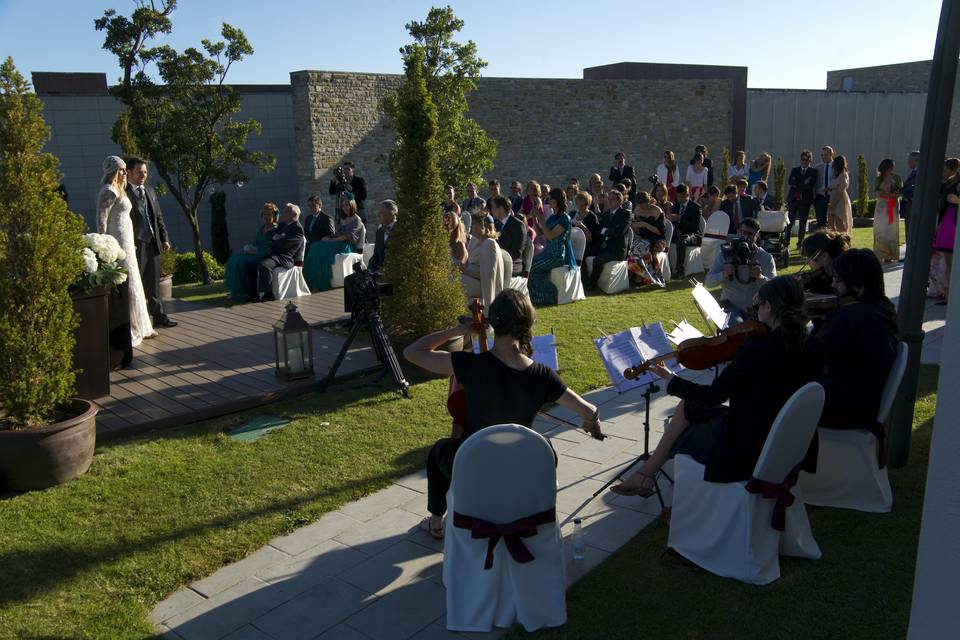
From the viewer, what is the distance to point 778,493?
3662 millimetres

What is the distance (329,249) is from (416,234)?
15.4 feet

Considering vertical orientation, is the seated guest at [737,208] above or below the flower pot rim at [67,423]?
above

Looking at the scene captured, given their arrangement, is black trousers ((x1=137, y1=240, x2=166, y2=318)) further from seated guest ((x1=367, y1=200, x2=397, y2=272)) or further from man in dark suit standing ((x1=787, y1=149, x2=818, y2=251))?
man in dark suit standing ((x1=787, y1=149, x2=818, y2=251))

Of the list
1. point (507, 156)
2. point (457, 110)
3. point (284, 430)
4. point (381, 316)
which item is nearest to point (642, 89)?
point (507, 156)

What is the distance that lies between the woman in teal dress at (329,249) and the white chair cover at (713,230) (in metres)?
5.72

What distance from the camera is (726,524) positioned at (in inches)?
149

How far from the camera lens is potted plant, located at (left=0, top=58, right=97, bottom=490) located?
4.55 m

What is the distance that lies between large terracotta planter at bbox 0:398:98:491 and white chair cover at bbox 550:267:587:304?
6797 mm

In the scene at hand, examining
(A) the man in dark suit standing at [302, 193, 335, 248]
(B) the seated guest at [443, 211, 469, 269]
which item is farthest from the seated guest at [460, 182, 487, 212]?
(B) the seated guest at [443, 211, 469, 269]

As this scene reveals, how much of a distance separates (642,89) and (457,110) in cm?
1059

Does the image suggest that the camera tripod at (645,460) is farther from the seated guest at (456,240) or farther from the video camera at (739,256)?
the seated guest at (456,240)

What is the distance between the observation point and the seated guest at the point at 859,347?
14.3 feet

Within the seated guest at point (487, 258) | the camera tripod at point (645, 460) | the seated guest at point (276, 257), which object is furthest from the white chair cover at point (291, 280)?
the camera tripod at point (645, 460)

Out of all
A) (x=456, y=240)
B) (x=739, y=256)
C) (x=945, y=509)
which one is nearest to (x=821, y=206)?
(x=739, y=256)
